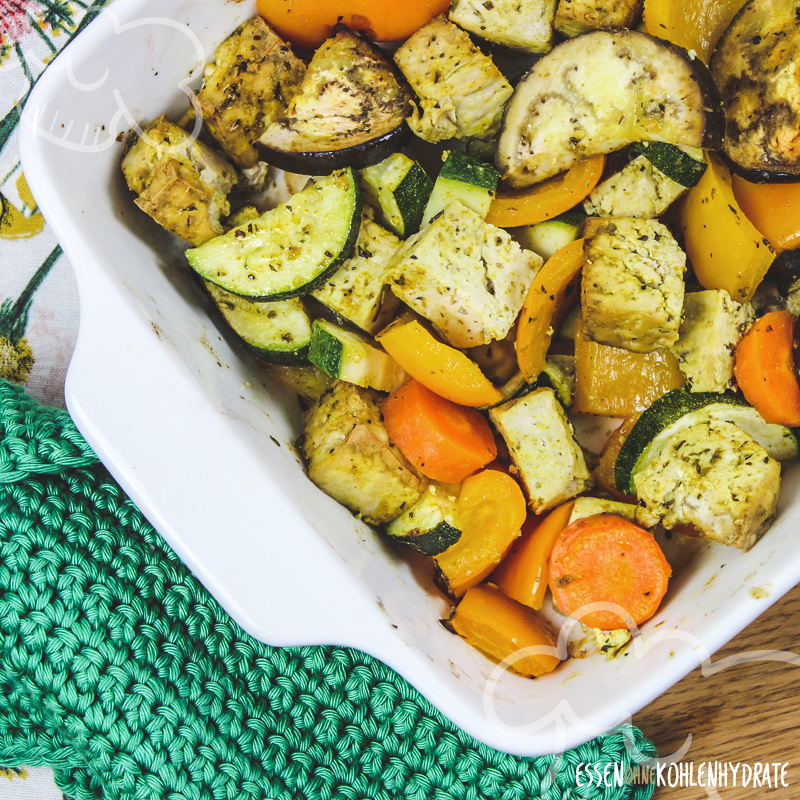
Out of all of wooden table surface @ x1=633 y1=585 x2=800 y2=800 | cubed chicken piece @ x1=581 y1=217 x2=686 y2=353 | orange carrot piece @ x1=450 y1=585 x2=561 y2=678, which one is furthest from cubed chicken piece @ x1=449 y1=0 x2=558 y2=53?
wooden table surface @ x1=633 y1=585 x2=800 y2=800

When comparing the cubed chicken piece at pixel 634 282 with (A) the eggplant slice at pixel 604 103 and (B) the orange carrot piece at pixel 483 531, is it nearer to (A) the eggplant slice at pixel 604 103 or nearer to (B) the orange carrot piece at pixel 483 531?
(A) the eggplant slice at pixel 604 103

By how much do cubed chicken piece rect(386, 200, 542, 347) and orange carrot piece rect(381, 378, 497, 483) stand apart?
5.6 inches

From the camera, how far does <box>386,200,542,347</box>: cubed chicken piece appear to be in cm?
134

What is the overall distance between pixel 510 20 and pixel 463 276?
54 cm

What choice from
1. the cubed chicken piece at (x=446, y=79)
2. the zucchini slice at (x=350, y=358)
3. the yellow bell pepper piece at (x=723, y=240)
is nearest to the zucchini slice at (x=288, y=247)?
the zucchini slice at (x=350, y=358)

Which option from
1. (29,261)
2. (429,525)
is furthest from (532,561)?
(29,261)

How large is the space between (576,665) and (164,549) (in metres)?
0.92

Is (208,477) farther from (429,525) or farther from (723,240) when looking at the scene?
(723,240)

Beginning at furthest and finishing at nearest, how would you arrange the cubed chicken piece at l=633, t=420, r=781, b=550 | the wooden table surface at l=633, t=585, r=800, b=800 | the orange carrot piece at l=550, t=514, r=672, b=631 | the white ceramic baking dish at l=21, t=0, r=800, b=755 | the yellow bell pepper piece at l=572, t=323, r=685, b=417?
the wooden table surface at l=633, t=585, r=800, b=800 < the yellow bell pepper piece at l=572, t=323, r=685, b=417 < the orange carrot piece at l=550, t=514, r=672, b=631 < the cubed chicken piece at l=633, t=420, r=781, b=550 < the white ceramic baking dish at l=21, t=0, r=800, b=755

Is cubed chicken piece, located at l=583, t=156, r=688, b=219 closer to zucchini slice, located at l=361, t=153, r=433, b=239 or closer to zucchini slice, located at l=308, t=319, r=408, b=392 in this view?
zucchini slice, located at l=361, t=153, r=433, b=239

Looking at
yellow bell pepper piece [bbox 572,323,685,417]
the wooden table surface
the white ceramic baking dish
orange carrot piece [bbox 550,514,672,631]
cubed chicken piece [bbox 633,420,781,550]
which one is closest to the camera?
the white ceramic baking dish

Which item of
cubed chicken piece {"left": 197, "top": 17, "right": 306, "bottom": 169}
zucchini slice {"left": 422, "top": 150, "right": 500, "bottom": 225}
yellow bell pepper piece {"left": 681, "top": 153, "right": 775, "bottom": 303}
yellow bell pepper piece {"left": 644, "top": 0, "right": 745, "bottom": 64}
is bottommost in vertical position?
yellow bell pepper piece {"left": 681, "top": 153, "right": 775, "bottom": 303}

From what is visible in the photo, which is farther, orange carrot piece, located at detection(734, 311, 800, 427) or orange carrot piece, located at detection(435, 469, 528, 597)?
orange carrot piece, located at detection(435, 469, 528, 597)

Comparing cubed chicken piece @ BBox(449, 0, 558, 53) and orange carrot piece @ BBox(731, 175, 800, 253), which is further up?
cubed chicken piece @ BBox(449, 0, 558, 53)
